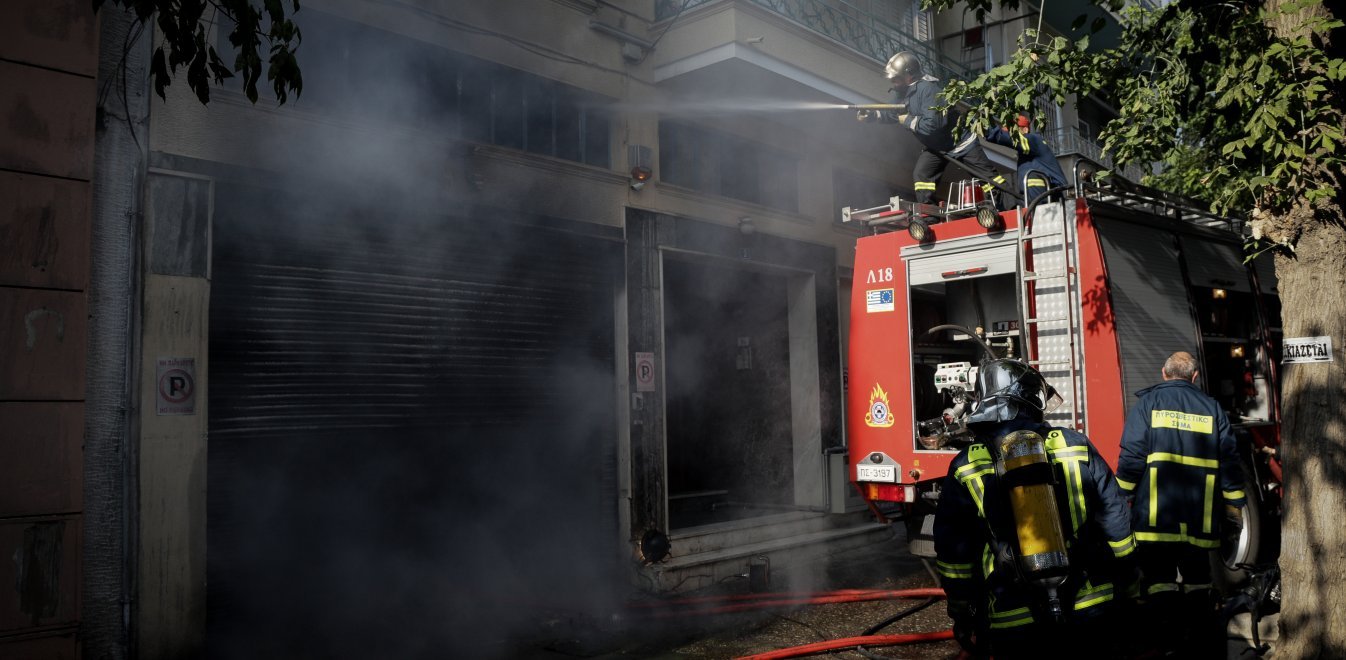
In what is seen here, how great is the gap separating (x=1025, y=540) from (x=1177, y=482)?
2242mm

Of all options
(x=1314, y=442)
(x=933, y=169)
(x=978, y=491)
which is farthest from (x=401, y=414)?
(x=1314, y=442)

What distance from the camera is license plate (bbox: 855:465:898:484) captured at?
6207mm

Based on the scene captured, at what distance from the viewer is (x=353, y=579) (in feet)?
21.4

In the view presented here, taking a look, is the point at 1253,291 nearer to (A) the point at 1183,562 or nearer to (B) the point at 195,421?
(A) the point at 1183,562

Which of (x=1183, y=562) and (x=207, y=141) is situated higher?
(x=207, y=141)

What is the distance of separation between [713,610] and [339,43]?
496cm

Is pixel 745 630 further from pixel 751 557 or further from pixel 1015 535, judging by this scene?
pixel 1015 535

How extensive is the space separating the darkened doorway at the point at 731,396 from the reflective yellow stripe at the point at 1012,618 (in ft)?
22.4

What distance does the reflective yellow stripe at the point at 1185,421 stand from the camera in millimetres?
4434

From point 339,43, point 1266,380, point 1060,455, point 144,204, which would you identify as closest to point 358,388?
point 144,204

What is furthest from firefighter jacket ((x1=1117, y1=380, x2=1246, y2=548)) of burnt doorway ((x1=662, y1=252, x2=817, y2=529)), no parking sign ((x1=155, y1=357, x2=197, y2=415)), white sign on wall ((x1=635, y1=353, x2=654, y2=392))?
no parking sign ((x1=155, y1=357, x2=197, y2=415))

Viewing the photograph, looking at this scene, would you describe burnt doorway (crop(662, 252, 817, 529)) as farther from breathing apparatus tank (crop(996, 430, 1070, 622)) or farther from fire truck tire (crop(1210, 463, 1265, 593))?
breathing apparatus tank (crop(996, 430, 1070, 622))

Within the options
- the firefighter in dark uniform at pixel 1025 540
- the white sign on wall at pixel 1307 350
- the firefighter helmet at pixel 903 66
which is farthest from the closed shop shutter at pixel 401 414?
the white sign on wall at pixel 1307 350

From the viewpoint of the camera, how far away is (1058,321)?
18.0ft
